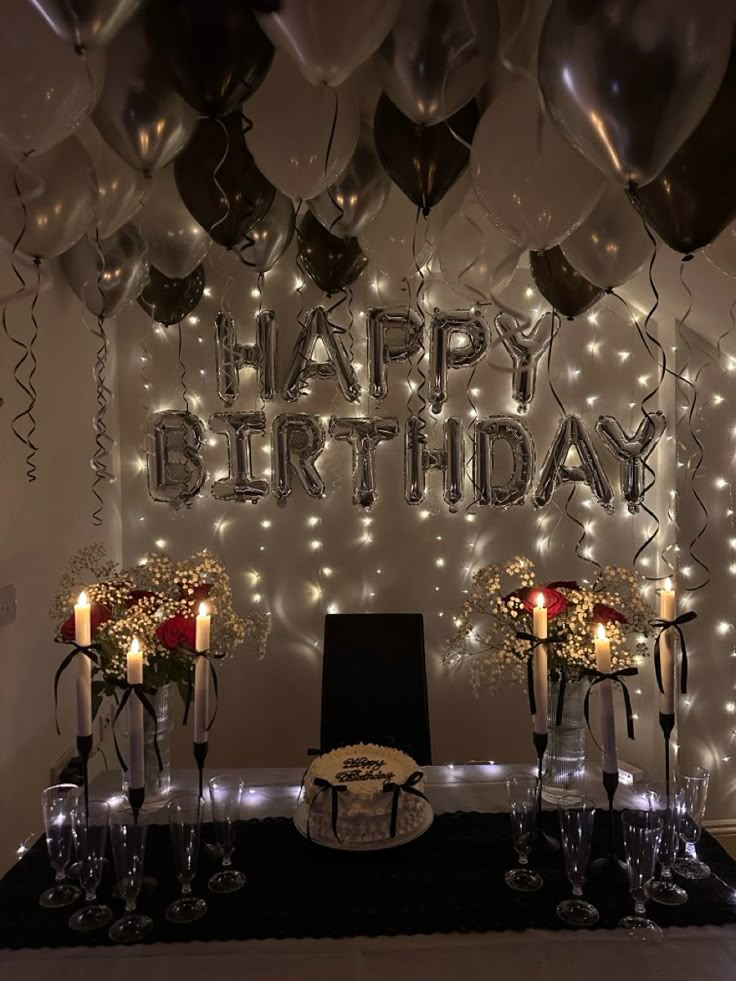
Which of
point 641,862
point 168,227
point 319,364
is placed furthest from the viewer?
point 319,364

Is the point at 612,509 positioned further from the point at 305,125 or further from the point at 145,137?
the point at 145,137

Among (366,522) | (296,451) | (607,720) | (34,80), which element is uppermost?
(34,80)

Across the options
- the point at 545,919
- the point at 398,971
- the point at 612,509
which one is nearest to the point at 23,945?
the point at 398,971

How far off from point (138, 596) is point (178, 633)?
0.21m

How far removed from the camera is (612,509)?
9.55ft

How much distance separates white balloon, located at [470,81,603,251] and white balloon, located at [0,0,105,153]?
0.84 metres

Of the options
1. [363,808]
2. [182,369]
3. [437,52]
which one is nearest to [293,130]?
[437,52]

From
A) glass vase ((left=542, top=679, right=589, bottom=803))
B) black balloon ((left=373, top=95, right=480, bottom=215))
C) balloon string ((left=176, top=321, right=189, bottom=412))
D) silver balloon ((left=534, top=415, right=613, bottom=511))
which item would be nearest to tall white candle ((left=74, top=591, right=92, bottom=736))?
glass vase ((left=542, top=679, right=589, bottom=803))

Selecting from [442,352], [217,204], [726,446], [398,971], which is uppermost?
[217,204]

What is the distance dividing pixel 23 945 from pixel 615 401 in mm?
2629

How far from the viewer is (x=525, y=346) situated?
9.25 ft

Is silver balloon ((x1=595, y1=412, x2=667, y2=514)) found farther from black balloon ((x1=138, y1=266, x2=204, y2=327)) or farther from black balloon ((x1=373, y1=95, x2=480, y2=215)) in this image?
black balloon ((x1=138, y1=266, x2=204, y2=327))

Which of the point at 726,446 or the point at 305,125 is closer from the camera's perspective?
the point at 305,125

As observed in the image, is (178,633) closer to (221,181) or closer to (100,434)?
(221,181)
